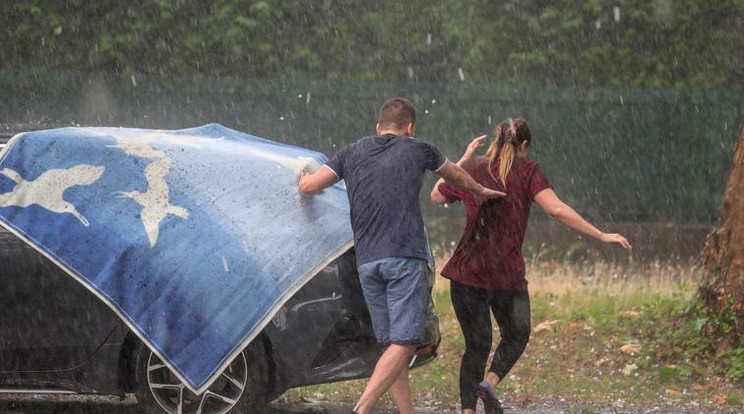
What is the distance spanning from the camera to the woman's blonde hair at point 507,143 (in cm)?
675

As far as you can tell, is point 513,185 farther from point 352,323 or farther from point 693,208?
point 693,208

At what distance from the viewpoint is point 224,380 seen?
6.88m

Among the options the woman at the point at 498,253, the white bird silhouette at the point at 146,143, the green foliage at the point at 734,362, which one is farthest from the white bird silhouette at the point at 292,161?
the green foliage at the point at 734,362

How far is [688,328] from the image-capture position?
29.3ft

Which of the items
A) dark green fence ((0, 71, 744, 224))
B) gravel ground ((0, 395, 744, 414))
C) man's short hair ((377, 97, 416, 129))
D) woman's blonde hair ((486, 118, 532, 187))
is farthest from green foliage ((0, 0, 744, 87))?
man's short hair ((377, 97, 416, 129))

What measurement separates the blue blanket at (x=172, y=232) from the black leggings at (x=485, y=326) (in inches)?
30.5

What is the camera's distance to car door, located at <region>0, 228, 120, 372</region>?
22.1 feet

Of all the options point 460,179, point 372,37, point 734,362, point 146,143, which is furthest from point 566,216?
point 372,37

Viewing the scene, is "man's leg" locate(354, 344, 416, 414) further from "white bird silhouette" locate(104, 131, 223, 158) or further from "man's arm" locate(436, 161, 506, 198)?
"white bird silhouette" locate(104, 131, 223, 158)

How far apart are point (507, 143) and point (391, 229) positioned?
95 cm

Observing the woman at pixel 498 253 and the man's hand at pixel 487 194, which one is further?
the woman at pixel 498 253

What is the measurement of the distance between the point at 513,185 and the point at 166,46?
9.23 meters

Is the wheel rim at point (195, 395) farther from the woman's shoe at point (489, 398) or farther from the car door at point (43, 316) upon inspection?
the woman's shoe at point (489, 398)

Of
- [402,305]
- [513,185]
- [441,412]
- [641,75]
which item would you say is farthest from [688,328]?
[641,75]
